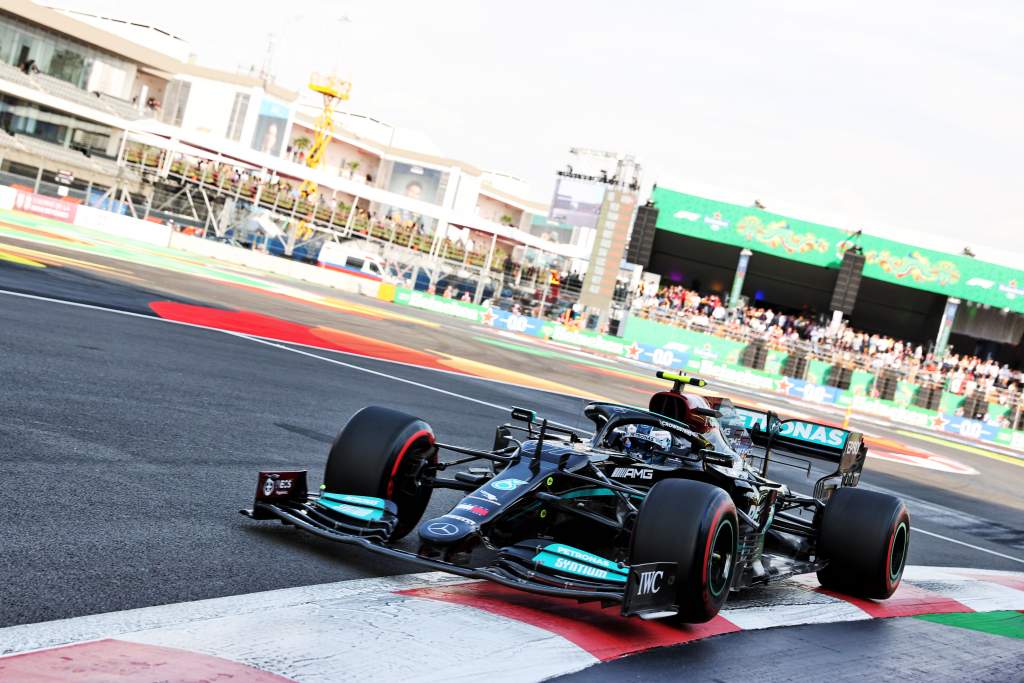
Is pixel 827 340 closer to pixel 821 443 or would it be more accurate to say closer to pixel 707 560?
pixel 821 443

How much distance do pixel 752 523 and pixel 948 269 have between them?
1544 inches

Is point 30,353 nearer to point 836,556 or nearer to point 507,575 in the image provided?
point 507,575

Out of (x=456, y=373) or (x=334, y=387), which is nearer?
(x=334, y=387)

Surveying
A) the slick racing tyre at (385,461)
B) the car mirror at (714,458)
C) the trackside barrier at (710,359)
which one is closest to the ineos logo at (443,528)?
the slick racing tyre at (385,461)

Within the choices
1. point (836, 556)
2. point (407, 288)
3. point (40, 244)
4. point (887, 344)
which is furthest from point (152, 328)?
point (887, 344)

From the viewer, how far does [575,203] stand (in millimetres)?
68625

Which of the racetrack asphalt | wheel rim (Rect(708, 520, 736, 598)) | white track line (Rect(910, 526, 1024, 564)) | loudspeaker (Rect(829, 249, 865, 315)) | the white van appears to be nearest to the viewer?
the racetrack asphalt

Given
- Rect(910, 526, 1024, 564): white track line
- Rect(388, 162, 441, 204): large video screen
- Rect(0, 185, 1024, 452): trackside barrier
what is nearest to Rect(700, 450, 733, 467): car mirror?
Rect(910, 526, 1024, 564): white track line

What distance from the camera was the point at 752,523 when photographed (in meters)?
7.26

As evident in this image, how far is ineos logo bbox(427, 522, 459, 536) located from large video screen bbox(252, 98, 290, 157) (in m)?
64.9

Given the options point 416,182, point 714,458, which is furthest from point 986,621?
point 416,182

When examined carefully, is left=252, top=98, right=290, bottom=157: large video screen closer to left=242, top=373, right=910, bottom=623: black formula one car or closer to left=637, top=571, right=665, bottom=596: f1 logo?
left=242, top=373, right=910, bottom=623: black formula one car

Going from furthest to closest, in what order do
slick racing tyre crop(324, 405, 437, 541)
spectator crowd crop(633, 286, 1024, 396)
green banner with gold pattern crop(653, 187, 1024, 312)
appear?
green banner with gold pattern crop(653, 187, 1024, 312)
spectator crowd crop(633, 286, 1024, 396)
slick racing tyre crop(324, 405, 437, 541)

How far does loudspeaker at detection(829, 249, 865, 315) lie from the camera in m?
42.1
